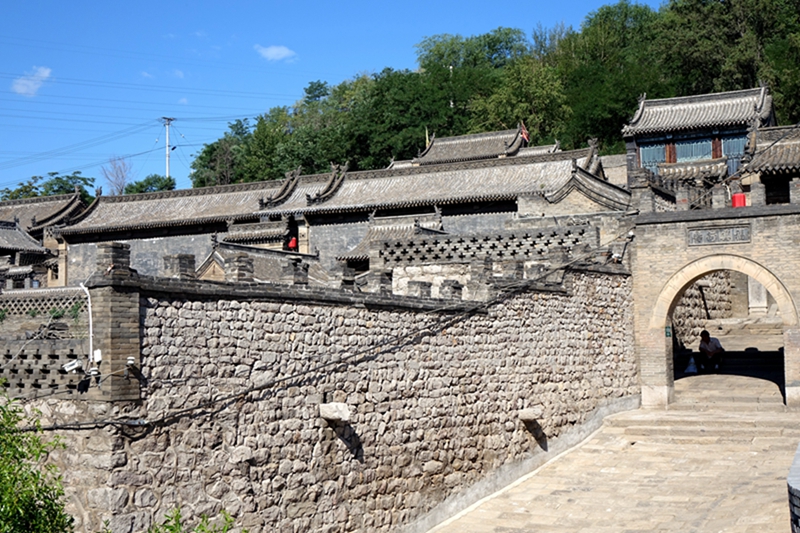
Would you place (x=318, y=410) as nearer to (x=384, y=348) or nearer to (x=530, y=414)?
(x=384, y=348)

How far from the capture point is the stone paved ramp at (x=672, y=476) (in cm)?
1177

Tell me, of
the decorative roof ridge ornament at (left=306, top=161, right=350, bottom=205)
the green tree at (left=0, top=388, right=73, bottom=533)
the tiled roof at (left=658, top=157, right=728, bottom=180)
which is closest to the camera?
the green tree at (left=0, top=388, right=73, bottom=533)

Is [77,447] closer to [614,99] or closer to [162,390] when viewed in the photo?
[162,390]

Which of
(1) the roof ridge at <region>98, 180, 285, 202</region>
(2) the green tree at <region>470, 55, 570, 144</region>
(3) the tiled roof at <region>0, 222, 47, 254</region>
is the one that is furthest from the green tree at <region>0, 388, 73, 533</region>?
(2) the green tree at <region>470, 55, 570, 144</region>

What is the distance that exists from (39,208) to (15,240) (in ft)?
29.9

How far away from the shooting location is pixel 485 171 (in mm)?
32906

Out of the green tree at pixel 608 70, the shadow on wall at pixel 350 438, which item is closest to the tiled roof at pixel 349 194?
the green tree at pixel 608 70

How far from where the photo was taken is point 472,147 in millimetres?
43219

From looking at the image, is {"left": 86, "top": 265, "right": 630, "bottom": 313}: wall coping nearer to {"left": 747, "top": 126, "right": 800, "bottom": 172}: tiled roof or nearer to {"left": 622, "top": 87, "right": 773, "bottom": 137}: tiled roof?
{"left": 747, "top": 126, "right": 800, "bottom": 172}: tiled roof

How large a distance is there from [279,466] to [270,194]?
87.7ft

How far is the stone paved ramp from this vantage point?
11.8 m

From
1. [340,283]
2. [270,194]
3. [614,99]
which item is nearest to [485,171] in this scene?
[270,194]

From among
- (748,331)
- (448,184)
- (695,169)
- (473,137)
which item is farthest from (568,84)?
(748,331)

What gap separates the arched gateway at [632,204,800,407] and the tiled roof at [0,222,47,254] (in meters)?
23.8
